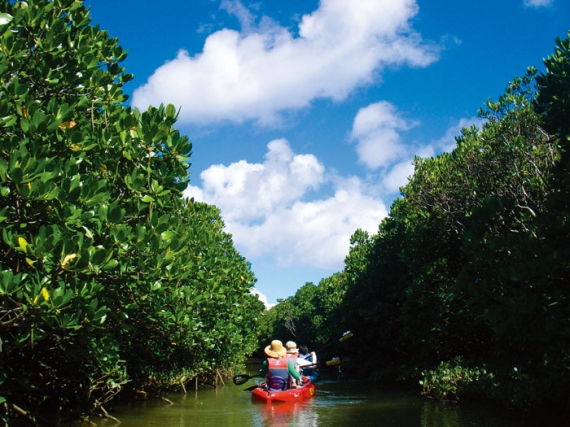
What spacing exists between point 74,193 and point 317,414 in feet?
33.4

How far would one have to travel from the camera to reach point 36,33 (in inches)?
285

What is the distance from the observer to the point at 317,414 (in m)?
13.8

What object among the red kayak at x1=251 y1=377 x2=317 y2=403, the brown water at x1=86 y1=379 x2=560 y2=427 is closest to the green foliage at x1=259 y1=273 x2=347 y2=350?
the brown water at x1=86 y1=379 x2=560 y2=427

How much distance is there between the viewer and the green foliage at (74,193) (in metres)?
6.02

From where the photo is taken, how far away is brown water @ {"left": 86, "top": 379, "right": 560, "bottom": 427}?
40.0ft

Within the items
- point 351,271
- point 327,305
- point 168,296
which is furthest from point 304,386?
point 327,305

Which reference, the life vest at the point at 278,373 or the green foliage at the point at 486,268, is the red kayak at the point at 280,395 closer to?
the life vest at the point at 278,373

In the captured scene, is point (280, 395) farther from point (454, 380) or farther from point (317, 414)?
point (454, 380)

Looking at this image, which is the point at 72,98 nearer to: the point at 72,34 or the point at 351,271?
the point at 72,34

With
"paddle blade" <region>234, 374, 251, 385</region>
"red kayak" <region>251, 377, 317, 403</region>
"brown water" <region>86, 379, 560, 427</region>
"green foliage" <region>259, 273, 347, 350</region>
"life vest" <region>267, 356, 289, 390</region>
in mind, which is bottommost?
"brown water" <region>86, 379, 560, 427</region>

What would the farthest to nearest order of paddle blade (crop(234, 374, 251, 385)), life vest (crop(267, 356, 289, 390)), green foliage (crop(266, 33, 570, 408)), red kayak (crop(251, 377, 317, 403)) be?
paddle blade (crop(234, 374, 251, 385)) → life vest (crop(267, 356, 289, 390)) → red kayak (crop(251, 377, 317, 403)) → green foliage (crop(266, 33, 570, 408))

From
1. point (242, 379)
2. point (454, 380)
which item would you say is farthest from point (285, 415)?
point (454, 380)

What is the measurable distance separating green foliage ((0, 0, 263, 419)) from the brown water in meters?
3.41

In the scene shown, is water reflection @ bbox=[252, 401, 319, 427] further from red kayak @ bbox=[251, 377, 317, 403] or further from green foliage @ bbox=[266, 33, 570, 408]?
green foliage @ bbox=[266, 33, 570, 408]
